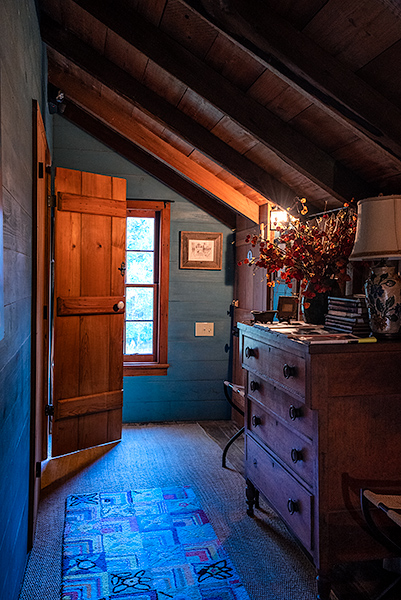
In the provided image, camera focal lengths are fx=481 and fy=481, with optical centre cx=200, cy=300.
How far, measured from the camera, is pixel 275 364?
214cm

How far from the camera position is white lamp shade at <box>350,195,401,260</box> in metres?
1.78

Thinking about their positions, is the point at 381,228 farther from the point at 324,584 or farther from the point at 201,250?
the point at 201,250

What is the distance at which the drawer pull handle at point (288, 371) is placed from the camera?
6.31 ft

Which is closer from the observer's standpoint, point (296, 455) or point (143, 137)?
point (296, 455)

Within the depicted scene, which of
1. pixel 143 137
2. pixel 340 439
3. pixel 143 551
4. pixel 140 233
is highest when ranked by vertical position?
pixel 143 137

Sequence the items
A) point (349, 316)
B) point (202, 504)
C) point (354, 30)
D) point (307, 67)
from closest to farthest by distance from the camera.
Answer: point (354, 30)
point (307, 67)
point (349, 316)
point (202, 504)

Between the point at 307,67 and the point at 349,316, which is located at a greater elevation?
the point at 307,67

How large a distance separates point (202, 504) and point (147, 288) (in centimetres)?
214

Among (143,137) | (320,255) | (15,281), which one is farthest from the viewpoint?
(143,137)

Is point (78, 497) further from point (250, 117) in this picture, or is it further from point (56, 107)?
point (56, 107)

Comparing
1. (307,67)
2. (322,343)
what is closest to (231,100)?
(307,67)

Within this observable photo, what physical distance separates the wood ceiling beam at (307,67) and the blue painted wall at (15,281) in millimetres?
726

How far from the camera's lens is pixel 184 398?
14.3ft

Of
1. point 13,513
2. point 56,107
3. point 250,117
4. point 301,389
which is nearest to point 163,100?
point 250,117
